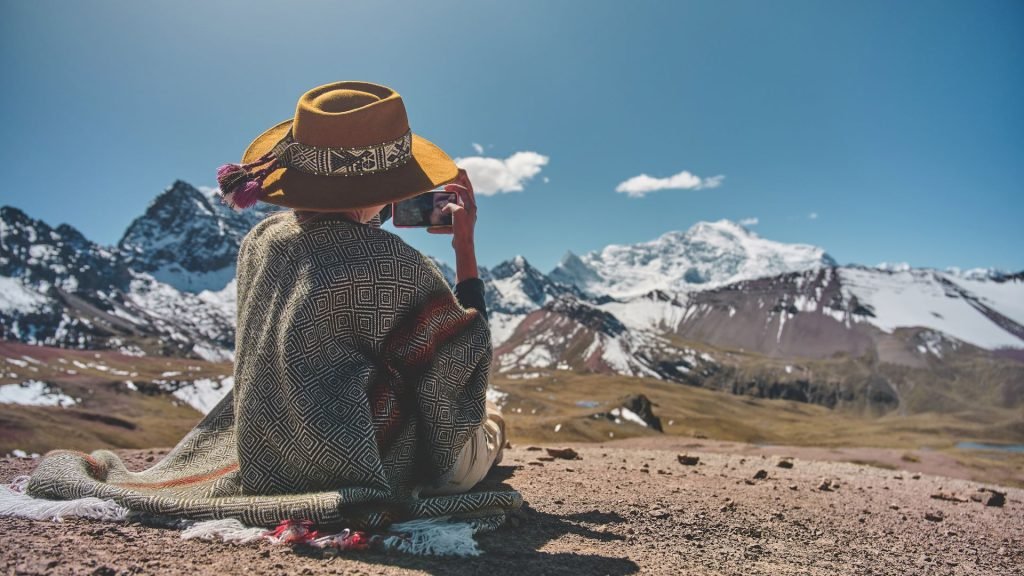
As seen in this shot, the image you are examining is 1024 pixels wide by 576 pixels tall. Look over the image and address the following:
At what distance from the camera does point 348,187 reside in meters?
4.73

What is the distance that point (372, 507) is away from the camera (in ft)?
14.3

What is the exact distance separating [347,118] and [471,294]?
68.6 inches

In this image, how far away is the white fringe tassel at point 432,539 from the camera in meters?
4.17

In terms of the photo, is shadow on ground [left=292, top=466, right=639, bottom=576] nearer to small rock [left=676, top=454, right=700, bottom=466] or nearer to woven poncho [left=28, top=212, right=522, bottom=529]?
woven poncho [left=28, top=212, right=522, bottom=529]

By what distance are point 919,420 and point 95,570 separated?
165 metres

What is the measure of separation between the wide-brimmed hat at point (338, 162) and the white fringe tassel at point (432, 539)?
2.42 metres

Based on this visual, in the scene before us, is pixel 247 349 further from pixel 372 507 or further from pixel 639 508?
pixel 639 508

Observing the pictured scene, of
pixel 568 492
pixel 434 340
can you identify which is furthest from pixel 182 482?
pixel 568 492

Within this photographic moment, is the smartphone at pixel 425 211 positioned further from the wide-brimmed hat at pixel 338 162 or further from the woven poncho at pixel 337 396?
the woven poncho at pixel 337 396

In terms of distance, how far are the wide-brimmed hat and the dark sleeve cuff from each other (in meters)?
0.92

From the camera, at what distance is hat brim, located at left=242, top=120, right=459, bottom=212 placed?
15.3 feet

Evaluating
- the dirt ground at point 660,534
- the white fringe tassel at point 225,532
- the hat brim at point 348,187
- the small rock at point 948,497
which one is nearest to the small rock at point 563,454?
the dirt ground at point 660,534

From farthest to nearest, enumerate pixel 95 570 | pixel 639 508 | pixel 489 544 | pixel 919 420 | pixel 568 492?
pixel 919 420
pixel 568 492
pixel 639 508
pixel 489 544
pixel 95 570

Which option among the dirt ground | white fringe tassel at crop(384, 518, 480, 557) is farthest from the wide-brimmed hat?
the dirt ground
